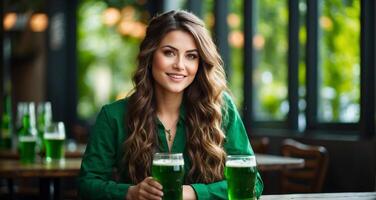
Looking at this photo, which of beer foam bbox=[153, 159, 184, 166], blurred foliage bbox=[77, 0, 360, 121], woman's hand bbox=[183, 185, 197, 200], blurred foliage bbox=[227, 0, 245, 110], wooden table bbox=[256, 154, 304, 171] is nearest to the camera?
beer foam bbox=[153, 159, 184, 166]

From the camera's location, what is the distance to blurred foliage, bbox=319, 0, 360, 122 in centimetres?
492

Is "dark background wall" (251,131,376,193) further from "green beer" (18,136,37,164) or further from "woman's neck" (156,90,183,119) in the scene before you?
"woman's neck" (156,90,183,119)

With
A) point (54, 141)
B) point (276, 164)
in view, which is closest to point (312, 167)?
point (276, 164)

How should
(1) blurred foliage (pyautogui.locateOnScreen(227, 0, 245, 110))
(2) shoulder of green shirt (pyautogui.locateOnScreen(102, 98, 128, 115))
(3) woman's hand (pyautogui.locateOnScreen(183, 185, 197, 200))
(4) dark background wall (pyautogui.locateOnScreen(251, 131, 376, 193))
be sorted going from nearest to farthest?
(3) woman's hand (pyautogui.locateOnScreen(183, 185, 197, 200)), (2) shoulder of green shirt (pyautogui.locateOnScreen(102, 98, 128, 115)), (4) dark background wall (pyautogui.locateOnScreen(251, 131, 376, 193)), (1) blurred foliage (pyautogui.locateOnScreen(227, 0, 245, 110))

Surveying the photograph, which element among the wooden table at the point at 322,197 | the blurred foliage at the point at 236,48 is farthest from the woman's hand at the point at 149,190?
the blurred foliage at the point at 236,48

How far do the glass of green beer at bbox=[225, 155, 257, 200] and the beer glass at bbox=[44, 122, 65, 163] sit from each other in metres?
2.03

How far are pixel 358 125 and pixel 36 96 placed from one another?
5.28 m

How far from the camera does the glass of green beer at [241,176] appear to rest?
5.73 ft

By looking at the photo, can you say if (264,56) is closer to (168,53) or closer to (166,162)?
(168,53)

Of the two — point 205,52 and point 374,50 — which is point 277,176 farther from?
point 205,52

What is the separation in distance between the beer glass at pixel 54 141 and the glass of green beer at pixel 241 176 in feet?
6.66

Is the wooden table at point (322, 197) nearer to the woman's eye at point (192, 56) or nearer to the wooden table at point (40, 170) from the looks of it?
the woman's eye at point (192, 56)

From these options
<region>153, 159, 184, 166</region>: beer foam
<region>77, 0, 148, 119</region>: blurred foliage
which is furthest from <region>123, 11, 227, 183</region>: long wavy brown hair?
<region>77, 0, 148, 119</region>: blurred foliage

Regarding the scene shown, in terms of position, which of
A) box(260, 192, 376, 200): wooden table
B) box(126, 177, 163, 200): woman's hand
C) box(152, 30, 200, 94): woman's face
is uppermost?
box(152, 30, 200, 94): woman's face
